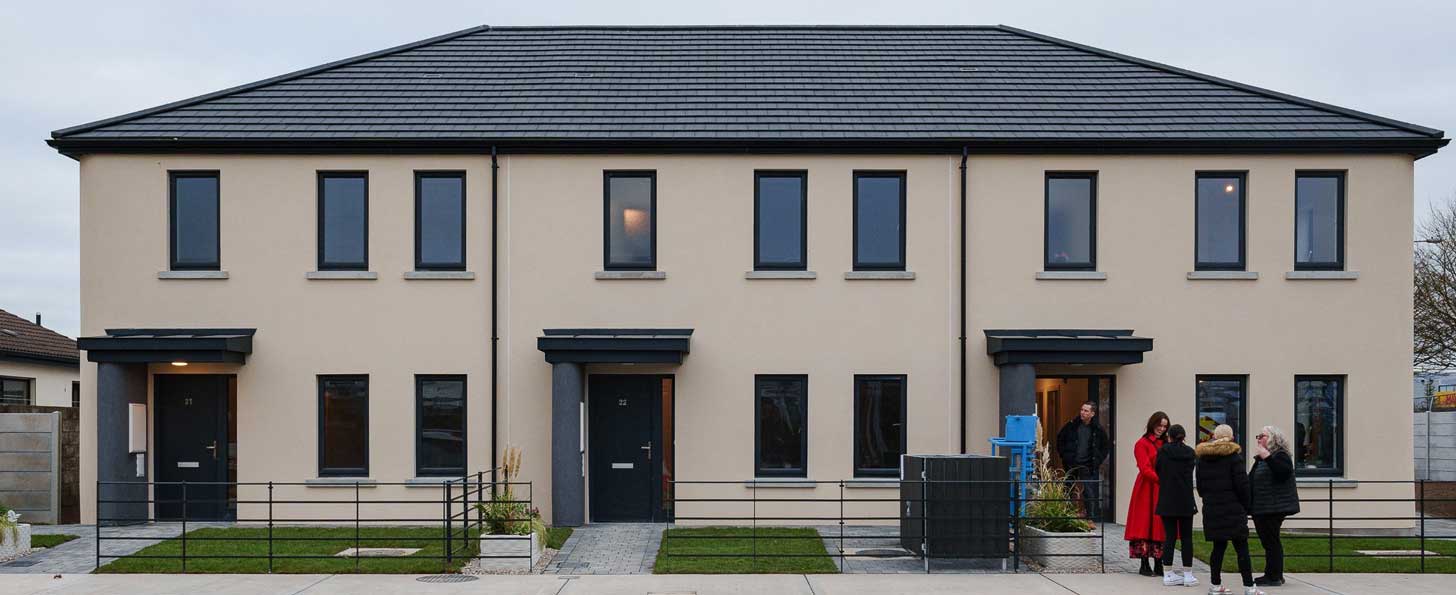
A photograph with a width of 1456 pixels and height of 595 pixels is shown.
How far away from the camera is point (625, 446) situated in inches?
623

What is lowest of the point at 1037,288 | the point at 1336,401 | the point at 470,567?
the point at 470,567

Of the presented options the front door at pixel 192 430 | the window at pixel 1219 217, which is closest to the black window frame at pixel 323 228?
the front door at pixel 192 430

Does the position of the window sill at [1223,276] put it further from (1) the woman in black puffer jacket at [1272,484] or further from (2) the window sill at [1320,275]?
(1) the woman in black puffer jacket at [1272,484]

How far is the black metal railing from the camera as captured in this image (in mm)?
11961

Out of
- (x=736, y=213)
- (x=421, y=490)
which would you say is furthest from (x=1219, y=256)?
(x=421, y=490)

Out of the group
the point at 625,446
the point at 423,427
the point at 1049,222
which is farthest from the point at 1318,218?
the point at 423,427

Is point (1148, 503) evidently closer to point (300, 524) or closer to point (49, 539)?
point (300, 524)

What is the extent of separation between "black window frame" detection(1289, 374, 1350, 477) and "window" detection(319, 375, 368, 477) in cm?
1337

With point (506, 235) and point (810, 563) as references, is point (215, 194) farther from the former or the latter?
point (810, 563)

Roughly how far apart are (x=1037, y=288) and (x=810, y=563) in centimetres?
595

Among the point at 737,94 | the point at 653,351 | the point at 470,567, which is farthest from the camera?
the point at 737,94

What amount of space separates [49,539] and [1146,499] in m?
13.3

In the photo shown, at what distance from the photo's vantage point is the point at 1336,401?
15.7 metres

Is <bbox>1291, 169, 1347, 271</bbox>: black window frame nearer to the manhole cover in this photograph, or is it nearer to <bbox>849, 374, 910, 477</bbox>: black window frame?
<bbox>849, 374, 910, 477</bbox>: black window frame
